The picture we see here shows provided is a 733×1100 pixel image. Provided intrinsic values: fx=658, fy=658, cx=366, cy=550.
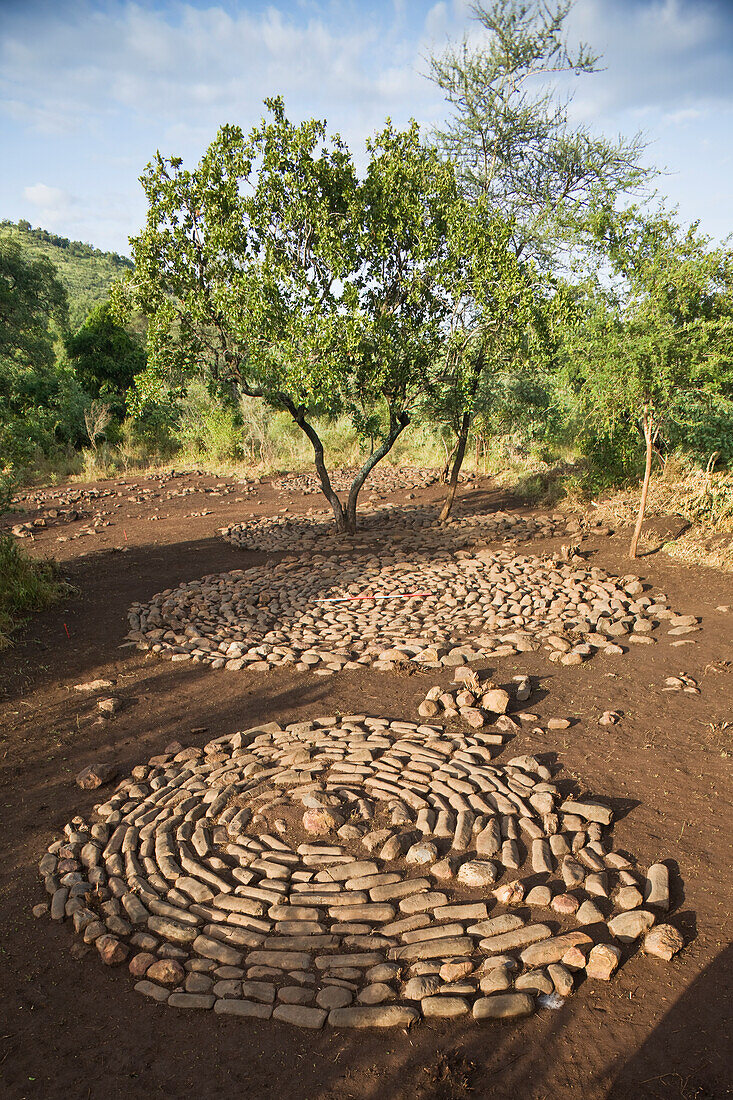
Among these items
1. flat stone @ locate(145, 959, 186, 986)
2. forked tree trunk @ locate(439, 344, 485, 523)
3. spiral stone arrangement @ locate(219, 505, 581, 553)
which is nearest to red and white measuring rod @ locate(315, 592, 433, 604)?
spiral stone arrangement @ locate(219, 505, 581, 553)

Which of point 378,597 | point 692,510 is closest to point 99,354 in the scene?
point 378,597

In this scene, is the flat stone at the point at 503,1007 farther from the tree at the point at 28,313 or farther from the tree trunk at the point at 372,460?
the tree at the point at 28,313

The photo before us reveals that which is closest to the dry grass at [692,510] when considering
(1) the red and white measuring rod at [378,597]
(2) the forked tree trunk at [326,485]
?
(1) the red and white measuring rod at [378,597]

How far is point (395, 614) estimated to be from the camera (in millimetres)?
7082

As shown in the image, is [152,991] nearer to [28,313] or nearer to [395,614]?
[395,614]

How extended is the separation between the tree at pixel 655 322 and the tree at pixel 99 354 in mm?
16652

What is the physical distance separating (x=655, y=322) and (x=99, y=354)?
18.4 meters

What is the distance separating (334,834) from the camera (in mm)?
3729

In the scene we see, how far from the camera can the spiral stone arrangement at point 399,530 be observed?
9875mm

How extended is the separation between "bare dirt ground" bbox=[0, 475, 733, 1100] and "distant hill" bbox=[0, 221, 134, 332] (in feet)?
95.8

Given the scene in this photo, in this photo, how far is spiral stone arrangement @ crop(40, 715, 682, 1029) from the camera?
2.77m

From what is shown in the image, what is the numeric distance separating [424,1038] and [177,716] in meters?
3.23

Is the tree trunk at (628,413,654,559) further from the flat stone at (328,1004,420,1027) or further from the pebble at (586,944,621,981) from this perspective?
the flat stone at (328,1004,420,1027)

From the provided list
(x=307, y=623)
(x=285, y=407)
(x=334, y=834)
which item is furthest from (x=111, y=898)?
(x=285, y=407)
